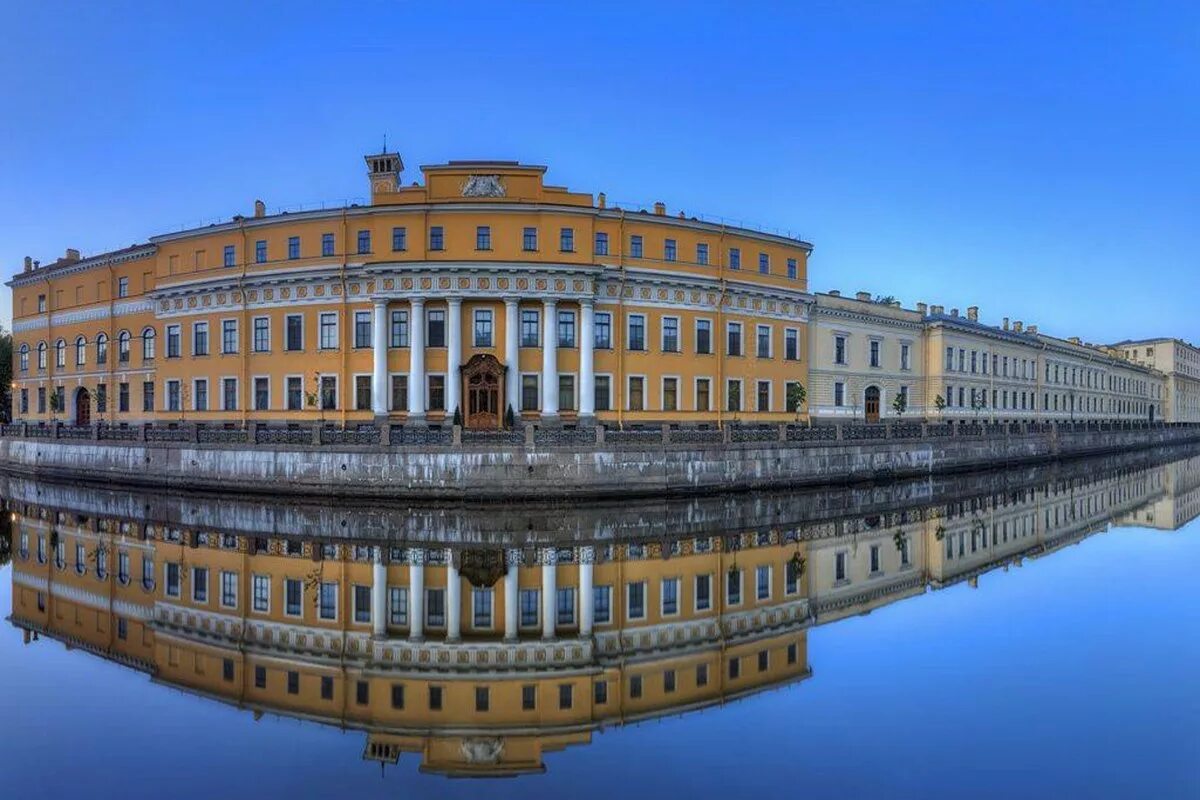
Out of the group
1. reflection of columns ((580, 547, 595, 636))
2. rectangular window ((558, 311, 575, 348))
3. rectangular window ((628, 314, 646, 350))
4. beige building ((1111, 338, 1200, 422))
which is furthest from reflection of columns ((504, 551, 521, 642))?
beige building ((1111, 338, 1200, 422))

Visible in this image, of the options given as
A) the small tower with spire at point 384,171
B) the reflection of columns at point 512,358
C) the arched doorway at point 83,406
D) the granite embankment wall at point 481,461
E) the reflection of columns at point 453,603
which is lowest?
the reflection of columns at point 453,603

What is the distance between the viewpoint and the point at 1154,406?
99.1 meters

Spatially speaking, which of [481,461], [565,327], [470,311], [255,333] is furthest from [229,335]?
[481,461]

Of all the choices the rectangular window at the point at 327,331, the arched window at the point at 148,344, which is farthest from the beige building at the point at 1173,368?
the arched window at the point at 148,344

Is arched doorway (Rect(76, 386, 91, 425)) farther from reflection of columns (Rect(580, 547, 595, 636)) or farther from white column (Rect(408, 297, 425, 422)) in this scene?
reflection of columns (Rect(580, 547, 595, 636))

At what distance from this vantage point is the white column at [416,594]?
12336 millimetres

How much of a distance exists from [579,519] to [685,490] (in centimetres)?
596

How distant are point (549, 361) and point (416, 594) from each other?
2065 cm

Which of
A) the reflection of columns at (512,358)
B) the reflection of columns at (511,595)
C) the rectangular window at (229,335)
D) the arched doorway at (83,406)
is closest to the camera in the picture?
the reflection of columns at (511,595)

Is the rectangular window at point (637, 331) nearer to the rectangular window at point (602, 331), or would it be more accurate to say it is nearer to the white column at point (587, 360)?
the rectangular window at point (602, 331)

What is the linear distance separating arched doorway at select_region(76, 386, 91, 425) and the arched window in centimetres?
705

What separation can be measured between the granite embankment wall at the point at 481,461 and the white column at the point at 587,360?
7.63 meters

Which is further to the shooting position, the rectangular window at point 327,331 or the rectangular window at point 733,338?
the rectangular window at point 733,338

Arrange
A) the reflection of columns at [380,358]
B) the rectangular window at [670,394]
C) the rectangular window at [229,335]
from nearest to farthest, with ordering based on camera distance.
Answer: the reflection of columns at [380,358]
the rectangular window at [670,394]
the rectangular window at [229,335]
